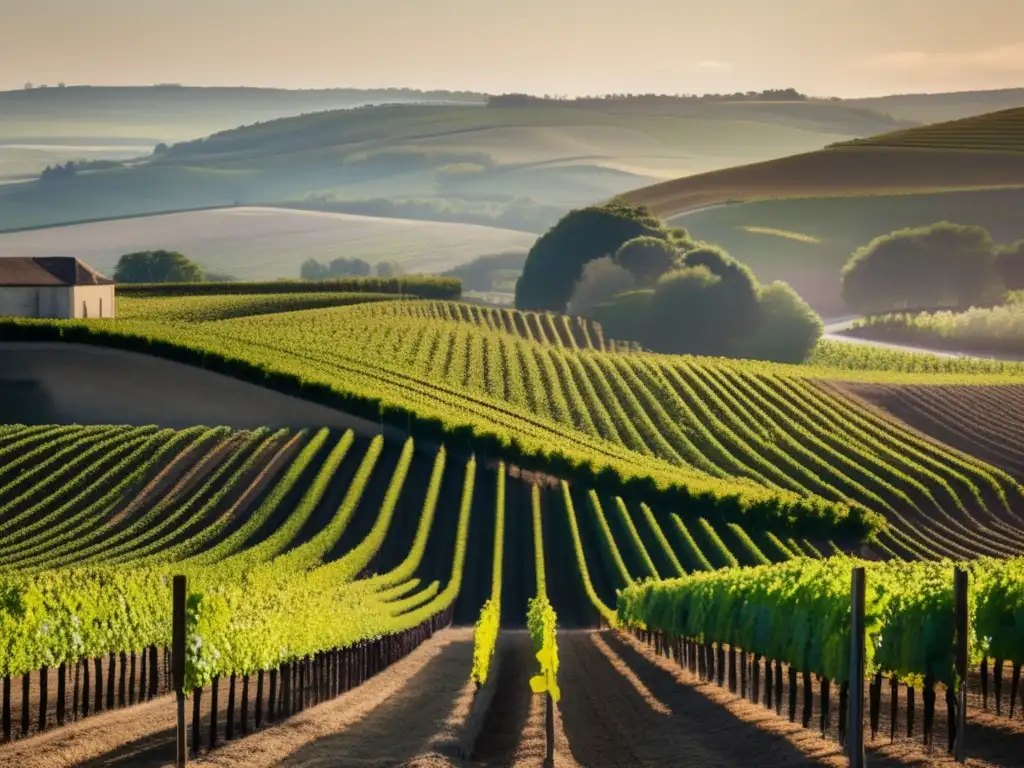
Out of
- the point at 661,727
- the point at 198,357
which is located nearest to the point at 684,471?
the point at 198,357

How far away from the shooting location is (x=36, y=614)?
31.0 metres

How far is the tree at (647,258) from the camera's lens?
6378 inches

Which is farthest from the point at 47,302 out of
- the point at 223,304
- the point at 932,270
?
the point at 932,270

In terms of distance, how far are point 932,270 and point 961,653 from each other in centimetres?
17073

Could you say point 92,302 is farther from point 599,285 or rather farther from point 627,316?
point 599,285

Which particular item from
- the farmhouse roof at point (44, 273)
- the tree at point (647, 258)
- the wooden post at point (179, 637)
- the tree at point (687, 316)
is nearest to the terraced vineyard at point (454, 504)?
the wooden post at point (179, 637)

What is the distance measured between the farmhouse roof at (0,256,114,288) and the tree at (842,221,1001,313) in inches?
4113

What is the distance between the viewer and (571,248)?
563 ft

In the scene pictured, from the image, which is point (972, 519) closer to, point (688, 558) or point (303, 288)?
point (688, 558)

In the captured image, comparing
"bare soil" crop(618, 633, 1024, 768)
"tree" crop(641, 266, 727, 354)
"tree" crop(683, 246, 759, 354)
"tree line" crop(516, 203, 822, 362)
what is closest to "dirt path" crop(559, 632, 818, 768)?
"bare soil" crop(618, 633, 1024, 768)

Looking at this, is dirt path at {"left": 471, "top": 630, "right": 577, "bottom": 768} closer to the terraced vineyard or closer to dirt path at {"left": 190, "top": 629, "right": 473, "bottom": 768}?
the terraced vineyard

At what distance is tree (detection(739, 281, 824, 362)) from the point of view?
144250mm

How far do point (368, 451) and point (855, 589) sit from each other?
2328 inches

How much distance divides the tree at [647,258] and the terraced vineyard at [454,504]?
43524 millimetres
